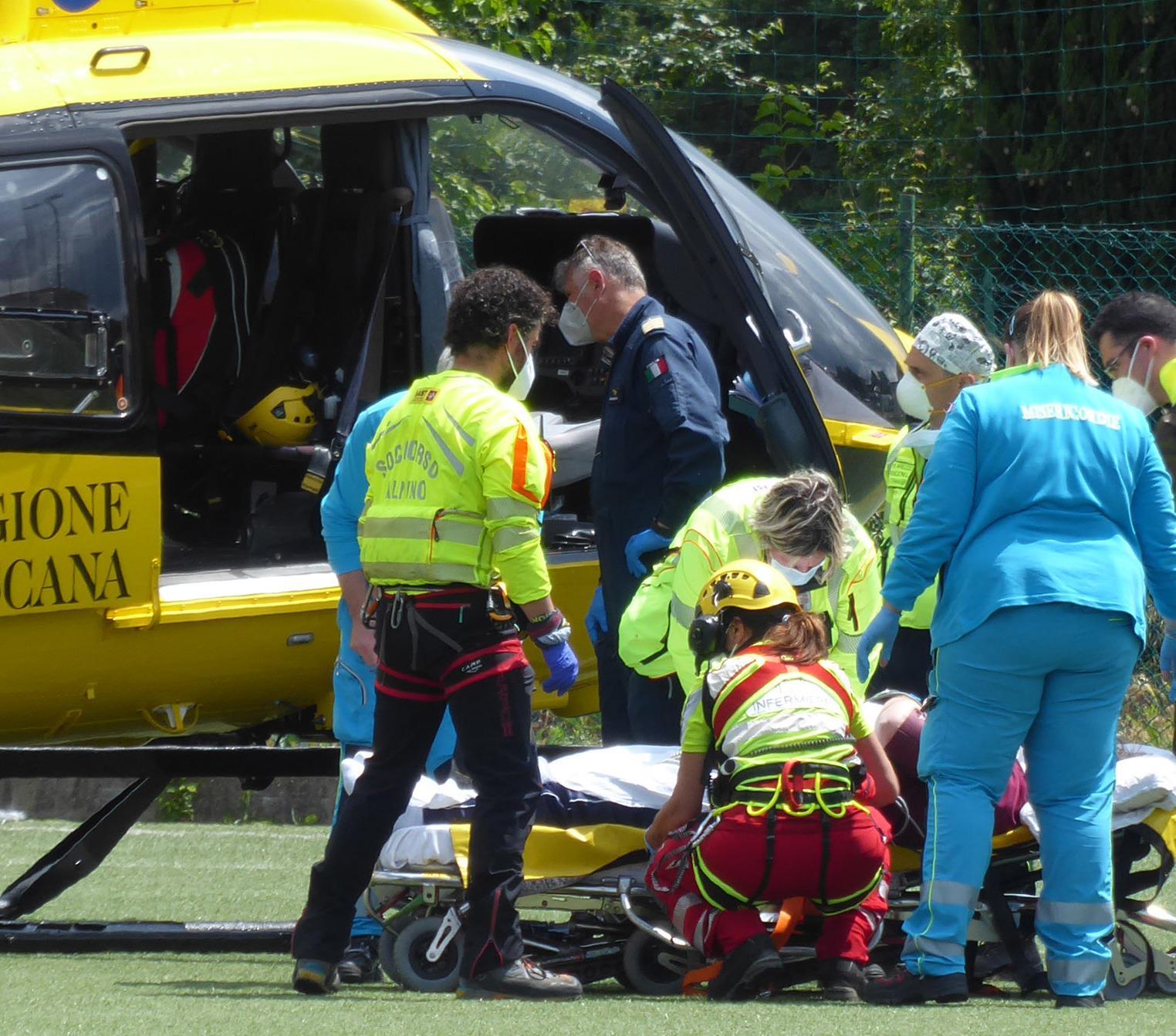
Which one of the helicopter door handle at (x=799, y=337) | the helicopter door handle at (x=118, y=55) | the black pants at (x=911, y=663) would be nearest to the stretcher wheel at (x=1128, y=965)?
the black pants at (x=911, y=663)

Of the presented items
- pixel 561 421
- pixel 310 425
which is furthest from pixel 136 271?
pixel 561 421

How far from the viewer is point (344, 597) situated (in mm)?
5031

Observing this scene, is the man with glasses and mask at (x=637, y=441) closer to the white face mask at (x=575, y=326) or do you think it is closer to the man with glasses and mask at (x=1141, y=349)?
the white face mask at (x=575, y=326)

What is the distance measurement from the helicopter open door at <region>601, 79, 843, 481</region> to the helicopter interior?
577 mm

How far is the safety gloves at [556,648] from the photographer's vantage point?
437 centimetres

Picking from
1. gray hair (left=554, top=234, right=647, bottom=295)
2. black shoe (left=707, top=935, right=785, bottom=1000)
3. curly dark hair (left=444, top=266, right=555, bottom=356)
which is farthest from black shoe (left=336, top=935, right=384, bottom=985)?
gray hair (left=554, top=234, right=647, bottom=295)

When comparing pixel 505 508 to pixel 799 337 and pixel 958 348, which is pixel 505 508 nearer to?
pixel 958 348

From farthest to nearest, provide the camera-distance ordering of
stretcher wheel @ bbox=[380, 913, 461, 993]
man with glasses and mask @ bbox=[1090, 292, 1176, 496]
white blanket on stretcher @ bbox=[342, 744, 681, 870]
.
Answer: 1. man with glasses and mask @ bbox=[1090, 292, 1176, 496]
2. white blanket on stretcher @ bbox=[342, 744, 681, 870]
3. stretcher wheel @ bbox=[380, 913, 461, 993]

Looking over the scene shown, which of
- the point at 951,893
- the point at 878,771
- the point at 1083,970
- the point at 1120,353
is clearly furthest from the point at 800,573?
the point at 1120,353

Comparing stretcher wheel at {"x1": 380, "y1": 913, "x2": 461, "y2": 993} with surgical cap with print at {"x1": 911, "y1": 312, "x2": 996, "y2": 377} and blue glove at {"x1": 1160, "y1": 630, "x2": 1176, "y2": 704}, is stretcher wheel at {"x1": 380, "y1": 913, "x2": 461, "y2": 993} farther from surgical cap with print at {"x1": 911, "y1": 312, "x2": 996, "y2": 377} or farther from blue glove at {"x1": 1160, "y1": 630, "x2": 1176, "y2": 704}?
surgical cap with print at {"x1": 911, "y1": 312, "x2": 996, "y2": 377}

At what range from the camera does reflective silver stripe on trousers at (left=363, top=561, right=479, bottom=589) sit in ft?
14.1

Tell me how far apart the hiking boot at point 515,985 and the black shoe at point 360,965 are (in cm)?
40

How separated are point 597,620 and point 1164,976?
1.97 metres

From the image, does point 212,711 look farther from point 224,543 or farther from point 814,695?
point 814,695
